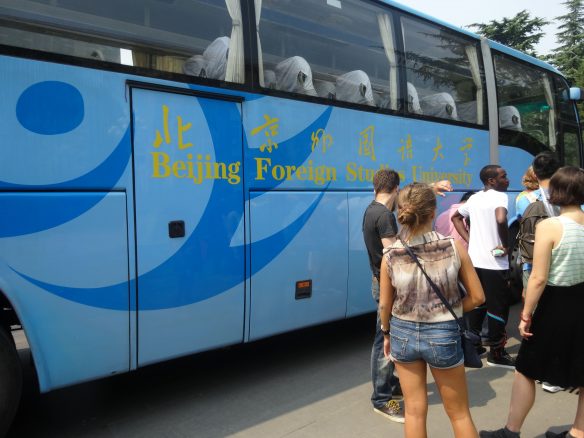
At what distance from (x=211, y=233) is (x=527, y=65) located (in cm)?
591

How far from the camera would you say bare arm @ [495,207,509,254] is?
4.57 meters

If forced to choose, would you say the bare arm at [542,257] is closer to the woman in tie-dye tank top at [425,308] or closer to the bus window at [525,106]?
the woman in tie-dye tank top at [425,308]

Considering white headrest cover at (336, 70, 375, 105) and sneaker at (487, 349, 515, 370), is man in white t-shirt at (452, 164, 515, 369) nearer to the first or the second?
sneaker at (487, 349, 515, 370)

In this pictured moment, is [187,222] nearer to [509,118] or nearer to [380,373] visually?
[380,373]

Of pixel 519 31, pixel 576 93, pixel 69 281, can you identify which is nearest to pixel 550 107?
pixel 576 93

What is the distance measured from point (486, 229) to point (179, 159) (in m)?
2.90

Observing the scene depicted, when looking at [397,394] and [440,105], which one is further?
[440,105]

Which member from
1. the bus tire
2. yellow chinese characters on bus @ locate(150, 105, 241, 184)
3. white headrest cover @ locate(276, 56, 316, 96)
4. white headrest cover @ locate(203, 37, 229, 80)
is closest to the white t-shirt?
white headrest cover @ locate(276, 56, 316, 96)

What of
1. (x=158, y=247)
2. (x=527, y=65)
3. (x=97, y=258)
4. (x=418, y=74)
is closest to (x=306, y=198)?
(x=158, y=247)

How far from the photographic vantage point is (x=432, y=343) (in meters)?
2.49

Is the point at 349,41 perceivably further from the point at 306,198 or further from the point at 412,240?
the point at 412,240

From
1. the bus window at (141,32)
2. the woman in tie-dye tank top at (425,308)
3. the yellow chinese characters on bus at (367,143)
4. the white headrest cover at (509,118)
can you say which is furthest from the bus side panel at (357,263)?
the white headrest cover at (509,118)

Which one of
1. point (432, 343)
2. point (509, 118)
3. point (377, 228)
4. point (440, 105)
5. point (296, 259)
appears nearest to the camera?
point (432, 343)

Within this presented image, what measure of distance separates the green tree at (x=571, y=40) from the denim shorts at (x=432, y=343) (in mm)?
32261
